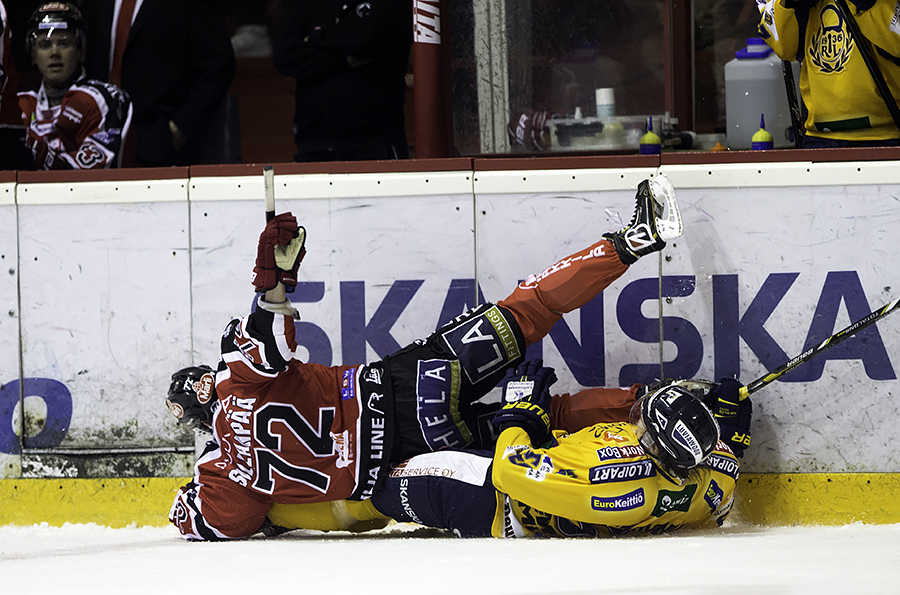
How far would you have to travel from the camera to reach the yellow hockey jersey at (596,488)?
3.09 m

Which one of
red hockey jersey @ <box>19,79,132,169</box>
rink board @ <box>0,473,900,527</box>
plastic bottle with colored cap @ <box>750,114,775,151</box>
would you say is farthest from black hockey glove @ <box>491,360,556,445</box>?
red hockey jersey @ <box>19,79,132,169</box>

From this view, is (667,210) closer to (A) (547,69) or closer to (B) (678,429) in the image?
(B) (678,429)

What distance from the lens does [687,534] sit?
10.7 feet

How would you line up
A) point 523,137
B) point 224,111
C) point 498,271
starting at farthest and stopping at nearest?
point 224,111 → point 523,137 → point 498,271

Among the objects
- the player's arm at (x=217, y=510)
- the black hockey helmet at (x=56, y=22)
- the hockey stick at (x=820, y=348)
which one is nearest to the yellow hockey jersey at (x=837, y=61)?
the hockey stick at (x=820, y=348)

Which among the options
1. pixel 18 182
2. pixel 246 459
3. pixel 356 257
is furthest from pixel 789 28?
pixel 18 182

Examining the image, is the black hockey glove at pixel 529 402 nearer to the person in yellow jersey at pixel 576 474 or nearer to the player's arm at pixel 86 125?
the person in yellow jersey at pixel 576 474

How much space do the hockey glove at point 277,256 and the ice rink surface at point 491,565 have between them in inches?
33.4

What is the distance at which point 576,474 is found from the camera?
3090mm

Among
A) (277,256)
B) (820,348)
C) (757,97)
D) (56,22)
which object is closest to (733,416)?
(820,348)

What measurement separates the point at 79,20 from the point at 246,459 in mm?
2265

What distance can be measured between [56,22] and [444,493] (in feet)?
9.01

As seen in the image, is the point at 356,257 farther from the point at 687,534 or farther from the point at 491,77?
the point at 687,534

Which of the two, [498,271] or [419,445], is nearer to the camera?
[419,445]
